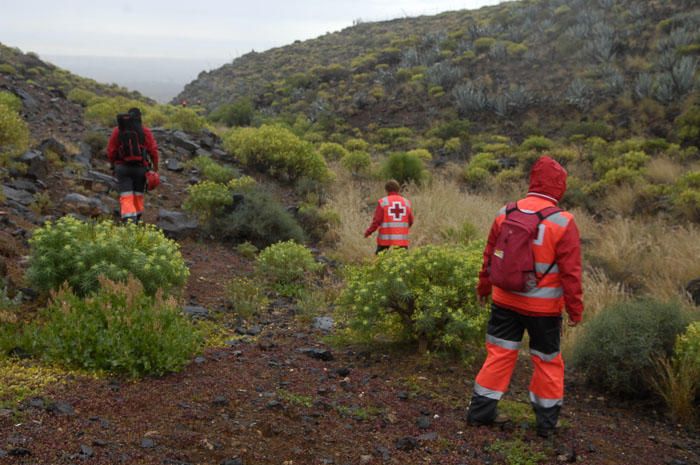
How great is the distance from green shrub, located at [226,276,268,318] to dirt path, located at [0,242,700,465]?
1.14 m

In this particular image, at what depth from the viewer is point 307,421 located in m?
3.76

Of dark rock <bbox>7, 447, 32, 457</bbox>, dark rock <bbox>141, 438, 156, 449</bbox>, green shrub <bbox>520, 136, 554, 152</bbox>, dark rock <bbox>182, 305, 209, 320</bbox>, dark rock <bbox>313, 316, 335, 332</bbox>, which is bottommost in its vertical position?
dark rock <bbox>313, 316, 335, 332</bbox>

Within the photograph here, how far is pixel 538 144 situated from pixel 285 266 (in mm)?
13275

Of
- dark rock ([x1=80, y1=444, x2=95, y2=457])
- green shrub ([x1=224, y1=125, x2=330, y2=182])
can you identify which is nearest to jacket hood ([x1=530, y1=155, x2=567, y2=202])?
dark rock ([x1=80, y1=444, x2=95, y2=457])

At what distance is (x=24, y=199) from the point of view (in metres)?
8.74

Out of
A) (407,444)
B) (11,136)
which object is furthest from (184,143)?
(407,444)

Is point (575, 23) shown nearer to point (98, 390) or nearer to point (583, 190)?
point (583, 190)

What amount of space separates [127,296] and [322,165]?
10682 millimetres

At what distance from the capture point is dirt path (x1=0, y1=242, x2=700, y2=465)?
3.18 metres

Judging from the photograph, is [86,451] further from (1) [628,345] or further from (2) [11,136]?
(2) [11,136]

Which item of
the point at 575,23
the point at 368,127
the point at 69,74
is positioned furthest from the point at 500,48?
the point at 69,74

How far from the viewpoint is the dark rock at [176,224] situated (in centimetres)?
938

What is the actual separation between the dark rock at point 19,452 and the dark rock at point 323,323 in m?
3.30

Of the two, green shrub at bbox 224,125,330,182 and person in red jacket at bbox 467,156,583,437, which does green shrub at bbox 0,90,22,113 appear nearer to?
green shrub at bbox 224,125,330,182
